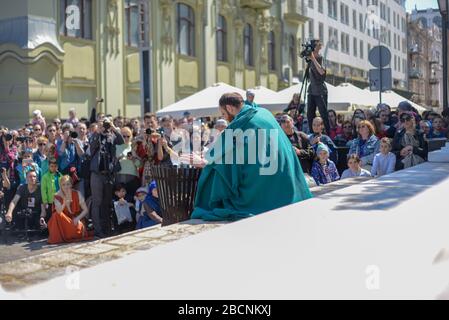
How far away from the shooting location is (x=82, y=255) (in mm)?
4023

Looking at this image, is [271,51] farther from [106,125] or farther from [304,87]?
[106,125]

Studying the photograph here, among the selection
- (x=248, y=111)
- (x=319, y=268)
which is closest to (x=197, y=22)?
(x=248, y=111)

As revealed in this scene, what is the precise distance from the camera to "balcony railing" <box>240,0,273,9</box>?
98.8ft

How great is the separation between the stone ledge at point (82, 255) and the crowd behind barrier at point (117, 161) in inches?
168

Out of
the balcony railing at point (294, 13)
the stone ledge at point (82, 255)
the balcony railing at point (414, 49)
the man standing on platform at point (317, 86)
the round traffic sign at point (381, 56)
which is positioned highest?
the balcony railing at point (414, 49)

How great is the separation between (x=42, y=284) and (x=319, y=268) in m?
1.44

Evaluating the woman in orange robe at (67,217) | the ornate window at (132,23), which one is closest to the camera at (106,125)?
the woman in orange robe at (67,217)

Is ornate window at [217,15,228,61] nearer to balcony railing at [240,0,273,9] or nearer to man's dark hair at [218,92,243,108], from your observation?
balcony railing at [240,0,273,9]

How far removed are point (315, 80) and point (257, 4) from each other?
22.0m

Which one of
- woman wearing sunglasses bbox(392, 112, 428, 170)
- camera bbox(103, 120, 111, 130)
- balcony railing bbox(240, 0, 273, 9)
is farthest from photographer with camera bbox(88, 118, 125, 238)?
balcony railing bbox(240, 0, 273, 9)

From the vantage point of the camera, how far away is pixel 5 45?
18.1 m

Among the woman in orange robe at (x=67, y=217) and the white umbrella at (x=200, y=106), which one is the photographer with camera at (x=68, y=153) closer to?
the woman in orange robe at (x=67, y=217)

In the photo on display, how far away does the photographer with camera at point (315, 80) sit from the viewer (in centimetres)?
950

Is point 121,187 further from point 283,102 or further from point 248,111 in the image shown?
point 283,102
